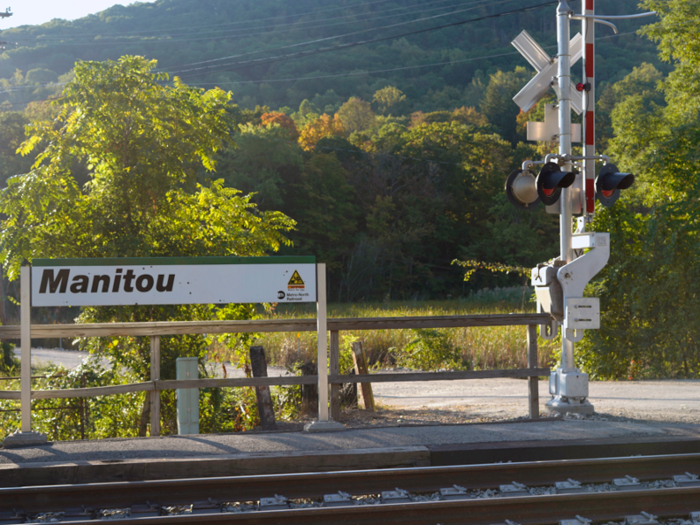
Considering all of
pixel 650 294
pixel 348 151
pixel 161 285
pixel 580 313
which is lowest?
pixel 580 313

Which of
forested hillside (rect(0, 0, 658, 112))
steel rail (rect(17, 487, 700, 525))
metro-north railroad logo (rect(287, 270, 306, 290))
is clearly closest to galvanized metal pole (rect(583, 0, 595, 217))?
metro-north railroad logo (rect(287, 270, 306, 290))

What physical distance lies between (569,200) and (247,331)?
384cm

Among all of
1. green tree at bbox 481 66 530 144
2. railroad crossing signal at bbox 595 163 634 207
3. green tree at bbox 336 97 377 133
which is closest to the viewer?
railroad crossing signal at bbox 595 163 634 207

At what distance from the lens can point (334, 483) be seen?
498cm

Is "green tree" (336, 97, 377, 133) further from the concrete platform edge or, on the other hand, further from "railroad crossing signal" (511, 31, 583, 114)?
the concrete platform edge

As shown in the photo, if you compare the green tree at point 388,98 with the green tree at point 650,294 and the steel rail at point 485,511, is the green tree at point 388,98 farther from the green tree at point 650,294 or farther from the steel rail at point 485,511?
the steel rail at point 485,511

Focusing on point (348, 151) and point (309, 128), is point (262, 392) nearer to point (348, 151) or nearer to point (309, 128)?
point (348, 151)

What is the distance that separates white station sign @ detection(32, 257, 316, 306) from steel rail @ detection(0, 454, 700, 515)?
2052 millimetres

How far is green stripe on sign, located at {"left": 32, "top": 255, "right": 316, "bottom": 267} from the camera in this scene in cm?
634

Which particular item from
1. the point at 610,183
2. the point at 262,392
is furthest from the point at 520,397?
the point at 610,183

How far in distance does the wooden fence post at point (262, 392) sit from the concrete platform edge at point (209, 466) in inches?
103

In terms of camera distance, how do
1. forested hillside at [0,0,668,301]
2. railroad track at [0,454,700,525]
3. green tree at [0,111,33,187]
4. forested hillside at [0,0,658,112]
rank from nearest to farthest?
1. railroad track at [0,454,700,525]
2. green tree at [0,111,33,187]
3. forested hillside at [0,0,668,301]
4. forested hillside at [0,0,658,112]

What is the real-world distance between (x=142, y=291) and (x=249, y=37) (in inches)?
4183

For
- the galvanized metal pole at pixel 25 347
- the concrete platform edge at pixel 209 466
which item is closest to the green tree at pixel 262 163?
the galvanized metal pole at pixel 25 347
